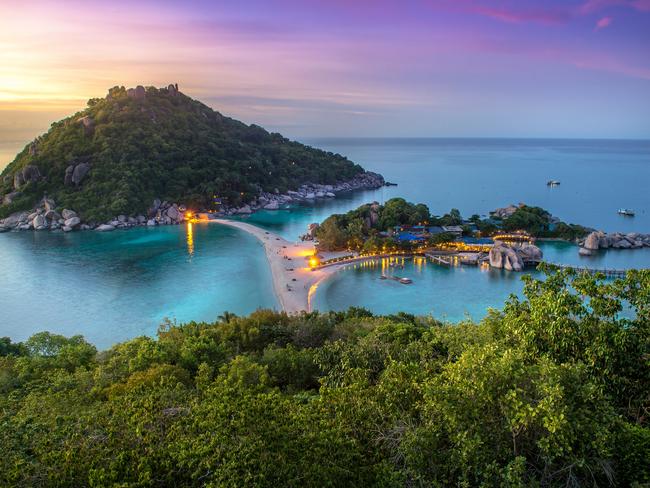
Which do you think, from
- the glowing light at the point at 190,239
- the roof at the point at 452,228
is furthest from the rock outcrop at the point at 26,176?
the roof at the point at 452,228

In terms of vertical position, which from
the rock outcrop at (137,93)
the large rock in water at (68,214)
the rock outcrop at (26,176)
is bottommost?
the large rock in water at (68,214)

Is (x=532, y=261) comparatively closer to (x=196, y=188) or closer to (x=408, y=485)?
(x=408, y=485)

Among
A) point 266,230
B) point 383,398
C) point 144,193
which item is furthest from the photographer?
point 144,193

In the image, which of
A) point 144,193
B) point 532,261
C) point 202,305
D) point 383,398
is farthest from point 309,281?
point 144,193

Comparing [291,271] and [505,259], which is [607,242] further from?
[291,271]

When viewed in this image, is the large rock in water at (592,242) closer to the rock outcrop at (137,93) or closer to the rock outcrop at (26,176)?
the rock outcrop at (26,176)

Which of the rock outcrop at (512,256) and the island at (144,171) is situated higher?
the island at (144,171)
